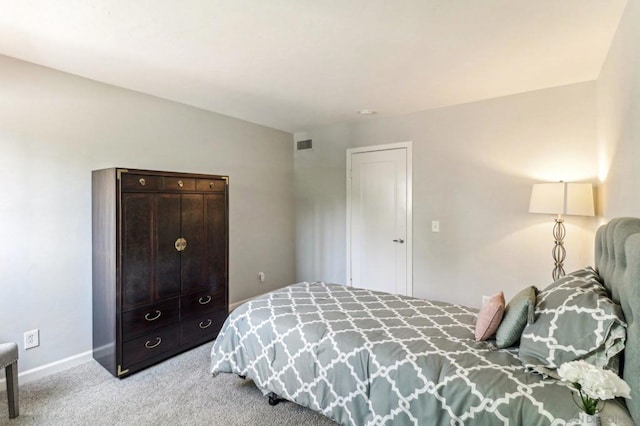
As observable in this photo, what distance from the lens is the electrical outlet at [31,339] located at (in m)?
2.43

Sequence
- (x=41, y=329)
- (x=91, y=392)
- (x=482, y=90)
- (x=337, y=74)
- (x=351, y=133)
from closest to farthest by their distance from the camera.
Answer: (x=91, y=392), (x=41, y=329), (x=337, y=74), (x=482, y=90), (x=351, y=133)

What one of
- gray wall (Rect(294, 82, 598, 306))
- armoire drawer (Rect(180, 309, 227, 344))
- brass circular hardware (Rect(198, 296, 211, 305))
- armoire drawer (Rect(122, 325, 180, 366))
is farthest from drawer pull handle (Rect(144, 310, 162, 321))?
gray wall (Rect(294, 82, 598, 306))

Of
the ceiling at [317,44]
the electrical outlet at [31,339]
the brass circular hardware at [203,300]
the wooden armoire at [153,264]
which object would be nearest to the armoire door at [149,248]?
the wooden armoire at [153,264]

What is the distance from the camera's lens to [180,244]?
2.83 m

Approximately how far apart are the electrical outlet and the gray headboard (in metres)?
3.51

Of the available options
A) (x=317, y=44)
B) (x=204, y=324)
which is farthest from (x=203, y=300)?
(x=317, y=44)

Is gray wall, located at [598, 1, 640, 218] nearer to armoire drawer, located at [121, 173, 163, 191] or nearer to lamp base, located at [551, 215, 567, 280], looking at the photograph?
lamp base, located at [551, 215, 567, 280]

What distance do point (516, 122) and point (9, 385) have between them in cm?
442

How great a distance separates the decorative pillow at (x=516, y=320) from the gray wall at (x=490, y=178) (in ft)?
5.31

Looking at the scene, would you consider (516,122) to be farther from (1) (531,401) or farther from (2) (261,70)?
(1) (531,401)

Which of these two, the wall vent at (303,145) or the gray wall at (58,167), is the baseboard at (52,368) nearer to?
the gray wall at (58,167)

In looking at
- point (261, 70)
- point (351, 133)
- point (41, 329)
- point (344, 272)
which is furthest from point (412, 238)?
point (41, 329)

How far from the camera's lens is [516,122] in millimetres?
3139

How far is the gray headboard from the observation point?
3.59 feet
